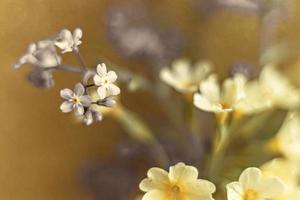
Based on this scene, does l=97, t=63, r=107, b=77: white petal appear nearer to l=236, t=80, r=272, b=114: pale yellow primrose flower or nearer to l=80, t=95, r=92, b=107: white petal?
l=80, t=95, r=92, b=107: white petal

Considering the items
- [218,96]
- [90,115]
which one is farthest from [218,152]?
[90,115]

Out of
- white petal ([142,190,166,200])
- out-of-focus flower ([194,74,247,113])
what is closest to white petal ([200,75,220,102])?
out-of-focus flower ([194,74,247,113])

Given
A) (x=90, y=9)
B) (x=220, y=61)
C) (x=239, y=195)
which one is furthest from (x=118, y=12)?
(x=239, y=195)

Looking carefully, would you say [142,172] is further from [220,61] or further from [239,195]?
[239,195]

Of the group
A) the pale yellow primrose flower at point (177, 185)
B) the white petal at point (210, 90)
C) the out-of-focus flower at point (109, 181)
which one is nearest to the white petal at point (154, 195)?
the pale yellow primrose flower at point (177, 185)

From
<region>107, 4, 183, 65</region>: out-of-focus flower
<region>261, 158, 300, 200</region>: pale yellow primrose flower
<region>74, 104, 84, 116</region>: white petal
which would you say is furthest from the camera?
<region>107, 4, 183, 65</region>: out-of-focus flower

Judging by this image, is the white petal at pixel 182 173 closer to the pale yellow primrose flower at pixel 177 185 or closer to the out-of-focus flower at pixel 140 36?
the pale yellow primrose flower at pixel 177 185

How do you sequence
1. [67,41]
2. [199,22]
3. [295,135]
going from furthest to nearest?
[199,22] → [295,135] → [67,41]
